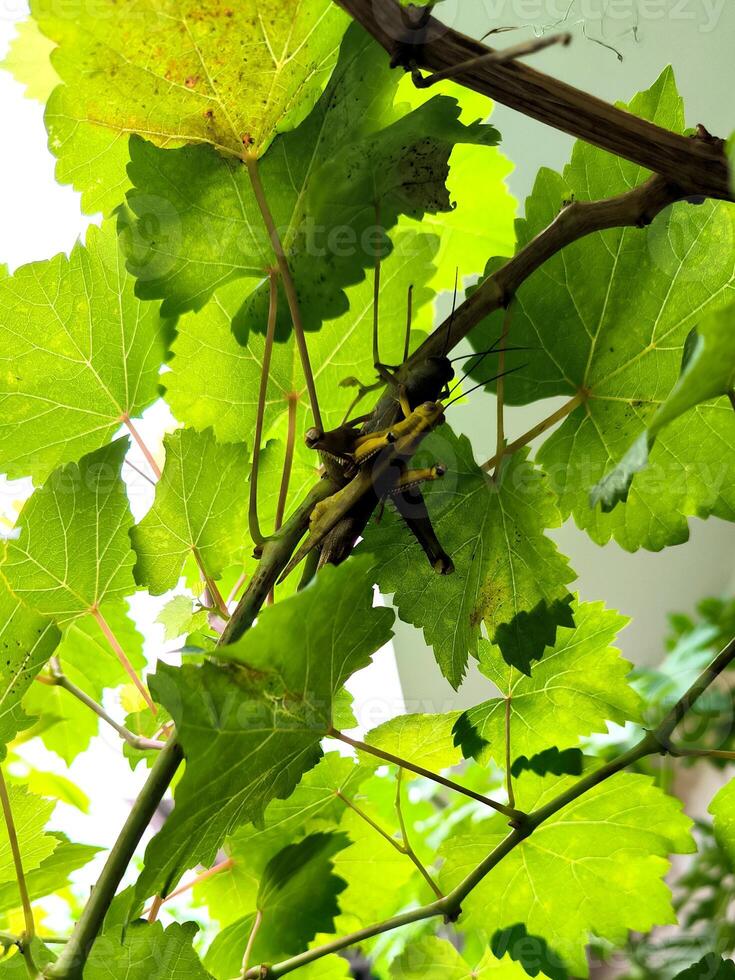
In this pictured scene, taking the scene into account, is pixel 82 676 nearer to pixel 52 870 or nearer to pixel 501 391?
pixel 52 870

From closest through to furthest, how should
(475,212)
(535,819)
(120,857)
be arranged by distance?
(120,857) < (535,819) < (475,212)

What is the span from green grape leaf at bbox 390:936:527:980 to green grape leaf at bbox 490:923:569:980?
0.17 ft

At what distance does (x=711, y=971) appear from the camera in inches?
16.5

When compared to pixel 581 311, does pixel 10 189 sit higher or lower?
higher

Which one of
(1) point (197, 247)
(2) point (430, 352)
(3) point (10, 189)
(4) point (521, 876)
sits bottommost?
(4) point (521, 876)

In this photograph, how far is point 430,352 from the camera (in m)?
0.35

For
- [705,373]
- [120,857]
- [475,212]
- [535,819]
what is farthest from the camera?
[475,212]

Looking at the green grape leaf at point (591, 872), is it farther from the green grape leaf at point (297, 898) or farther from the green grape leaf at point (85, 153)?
the green grape leaf at point (85, 153)

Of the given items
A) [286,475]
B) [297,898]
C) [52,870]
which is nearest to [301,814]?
[297,898]

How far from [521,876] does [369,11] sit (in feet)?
1.38

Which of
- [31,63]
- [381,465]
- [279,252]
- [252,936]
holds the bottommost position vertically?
[252,936]

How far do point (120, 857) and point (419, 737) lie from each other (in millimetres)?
208

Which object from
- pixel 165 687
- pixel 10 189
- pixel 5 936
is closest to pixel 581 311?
pixel 165 687

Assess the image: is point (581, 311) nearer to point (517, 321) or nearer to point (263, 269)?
point (517, 321)
